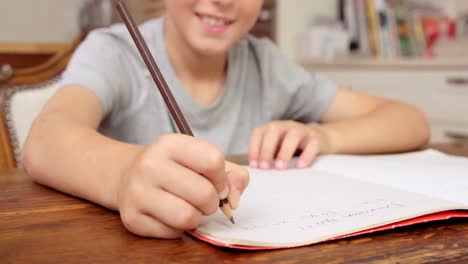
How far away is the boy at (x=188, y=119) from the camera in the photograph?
36 cm

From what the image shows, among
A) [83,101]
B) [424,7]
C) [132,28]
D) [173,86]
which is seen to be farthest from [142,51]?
[424,7]

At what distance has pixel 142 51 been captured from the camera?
399 millimetres

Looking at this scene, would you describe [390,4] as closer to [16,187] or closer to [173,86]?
[173,86]

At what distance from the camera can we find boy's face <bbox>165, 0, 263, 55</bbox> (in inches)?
33.3

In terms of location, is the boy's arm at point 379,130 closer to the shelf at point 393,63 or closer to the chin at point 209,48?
the chin at point 209,48

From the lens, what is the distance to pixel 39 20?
2.48m

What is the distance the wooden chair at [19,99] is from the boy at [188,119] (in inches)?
6.9

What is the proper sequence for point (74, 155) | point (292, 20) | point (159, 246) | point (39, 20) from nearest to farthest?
1. point (159, 246)
2. point (74, 155)
3. point (292, 20)
4. point (39, 20)

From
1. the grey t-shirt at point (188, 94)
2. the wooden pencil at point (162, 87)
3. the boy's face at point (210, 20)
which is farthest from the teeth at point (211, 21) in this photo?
the wooden pencil at point (162, 87)

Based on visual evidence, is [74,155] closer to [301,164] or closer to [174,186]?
[174,186]

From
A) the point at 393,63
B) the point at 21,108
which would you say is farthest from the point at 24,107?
the point at 393,63

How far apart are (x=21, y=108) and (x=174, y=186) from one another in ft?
2.25

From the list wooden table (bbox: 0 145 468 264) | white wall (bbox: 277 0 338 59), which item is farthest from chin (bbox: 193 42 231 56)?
white wall (bbox: 277 0 338 59)

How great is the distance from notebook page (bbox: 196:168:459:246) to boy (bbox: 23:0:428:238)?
3cm
